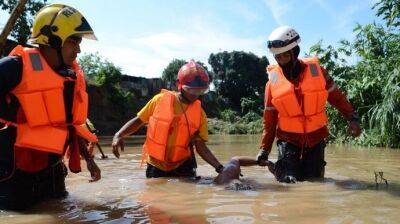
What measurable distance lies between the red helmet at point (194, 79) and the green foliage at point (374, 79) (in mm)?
6183

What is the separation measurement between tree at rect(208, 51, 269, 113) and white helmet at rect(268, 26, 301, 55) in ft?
133

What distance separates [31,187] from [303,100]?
2.91m

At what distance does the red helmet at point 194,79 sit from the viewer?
514cm

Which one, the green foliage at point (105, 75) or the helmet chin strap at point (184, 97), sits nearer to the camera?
the helmet chin strap at point (184, 97)

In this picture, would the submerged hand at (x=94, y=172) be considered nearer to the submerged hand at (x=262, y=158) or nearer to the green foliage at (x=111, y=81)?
the submerged hand at (x=262, y=158)

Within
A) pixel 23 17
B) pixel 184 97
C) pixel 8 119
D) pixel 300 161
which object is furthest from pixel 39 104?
pixel 23 17

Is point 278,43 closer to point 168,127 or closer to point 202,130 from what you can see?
point 202,130

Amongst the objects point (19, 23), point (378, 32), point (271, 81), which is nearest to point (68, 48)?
point (271, 81)

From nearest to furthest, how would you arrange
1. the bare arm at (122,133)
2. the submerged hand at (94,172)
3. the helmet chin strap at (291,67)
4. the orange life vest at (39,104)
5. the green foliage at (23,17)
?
the orange life vest at (39,104)
the submerged hand at (94,172)
the bare arm at (122,133)
the helmet chin strap at (291,67)
the green foliage at (23,17)

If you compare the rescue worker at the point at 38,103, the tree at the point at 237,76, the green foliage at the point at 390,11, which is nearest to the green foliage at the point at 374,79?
the green foliage at the point at 390,11

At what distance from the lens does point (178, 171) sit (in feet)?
18.1

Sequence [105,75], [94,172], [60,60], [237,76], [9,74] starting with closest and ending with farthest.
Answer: [9,74]
[60,60]
[94,172]
[105,75]
[237,76]

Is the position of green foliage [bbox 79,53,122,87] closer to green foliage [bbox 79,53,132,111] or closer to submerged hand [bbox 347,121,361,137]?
green foliage [bbox 79,53,132,111]

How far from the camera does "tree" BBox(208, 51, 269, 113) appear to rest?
154 feet
